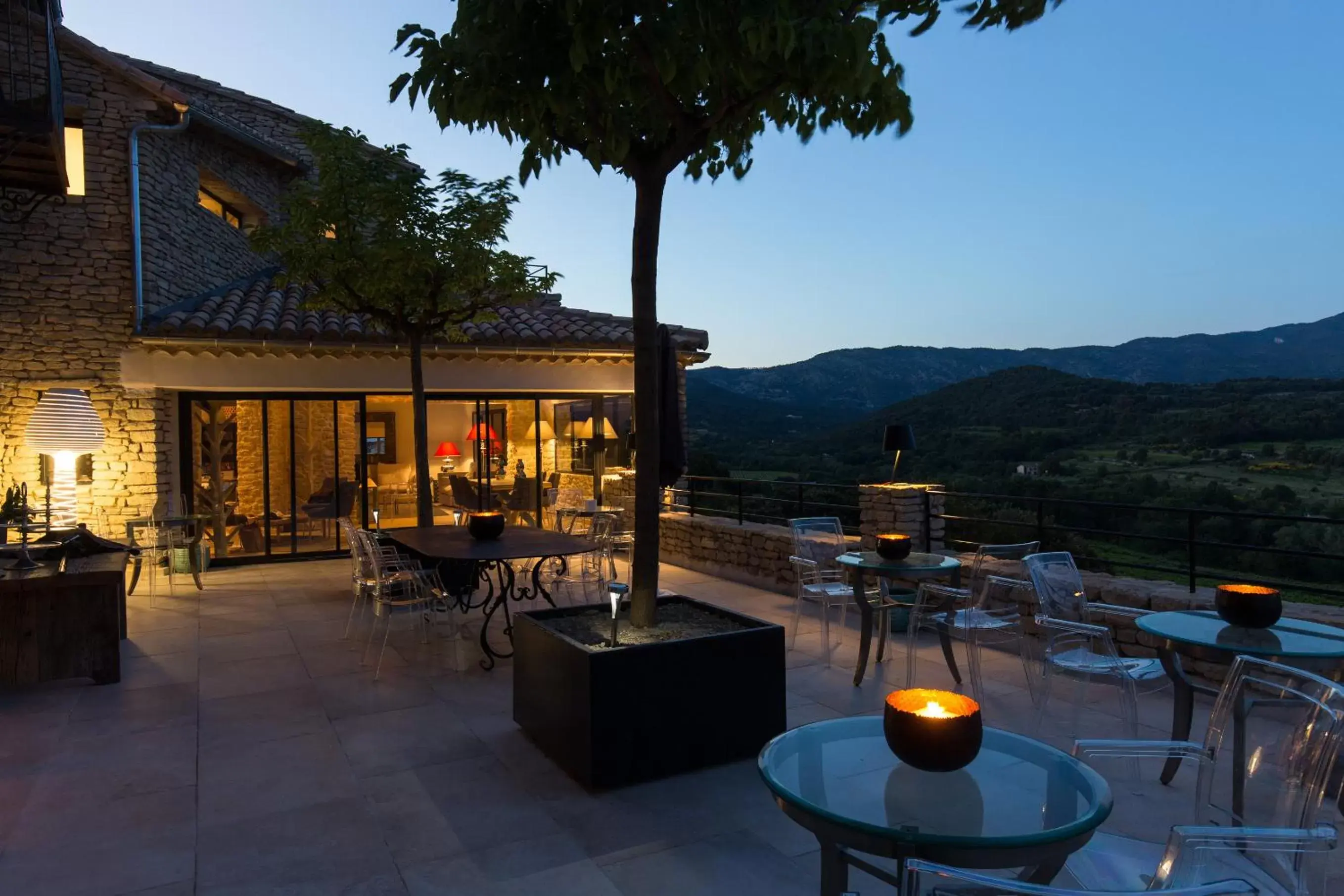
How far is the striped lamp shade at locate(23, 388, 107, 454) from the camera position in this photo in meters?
8.43

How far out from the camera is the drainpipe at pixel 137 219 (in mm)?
9273

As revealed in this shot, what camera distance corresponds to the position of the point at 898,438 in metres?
6.95

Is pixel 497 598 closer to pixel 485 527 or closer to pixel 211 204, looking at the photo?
pixel 485 527

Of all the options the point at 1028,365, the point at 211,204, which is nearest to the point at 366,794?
the point at 211,204

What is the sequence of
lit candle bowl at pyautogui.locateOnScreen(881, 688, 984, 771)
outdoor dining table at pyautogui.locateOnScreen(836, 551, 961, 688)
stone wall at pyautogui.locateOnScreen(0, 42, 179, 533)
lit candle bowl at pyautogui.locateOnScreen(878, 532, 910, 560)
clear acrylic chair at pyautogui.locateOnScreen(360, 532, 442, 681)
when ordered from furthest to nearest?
1. stone wall at pyautogui.locateOnScreen(0, 42, 179, 533)
2. clear acrylic chair at pyautogui.locateOnScreen(360, 532, 442, 681)
3. lit candle bowl at pyautogui.locateOnScreen(878, 532, 910, 560)
4. outdoor dining table at pyautogui.locateOnScreen(836, 551, 961, 688)
5. lit candle bowl at pyautogui.locateOnScreen(881, 688, 984, 771)

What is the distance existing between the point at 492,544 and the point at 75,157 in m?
7.51

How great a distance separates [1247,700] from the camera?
2545 millimetres

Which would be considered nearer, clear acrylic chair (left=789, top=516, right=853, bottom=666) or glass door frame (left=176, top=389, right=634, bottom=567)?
clear acrylic chair (left=789, top=516, right=853, bottom=666)

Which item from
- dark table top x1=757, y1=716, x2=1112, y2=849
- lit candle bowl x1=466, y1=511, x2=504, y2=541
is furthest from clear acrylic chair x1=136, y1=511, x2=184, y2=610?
dark table top x1=757, y1=716, x2=1112, y2=849

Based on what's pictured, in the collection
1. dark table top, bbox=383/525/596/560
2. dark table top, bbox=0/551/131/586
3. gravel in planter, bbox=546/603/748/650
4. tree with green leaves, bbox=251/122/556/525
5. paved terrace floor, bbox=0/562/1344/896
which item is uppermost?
tree with green leaves, bbox=251/122/556/525

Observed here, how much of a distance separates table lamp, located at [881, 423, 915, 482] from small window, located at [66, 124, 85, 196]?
9.05m

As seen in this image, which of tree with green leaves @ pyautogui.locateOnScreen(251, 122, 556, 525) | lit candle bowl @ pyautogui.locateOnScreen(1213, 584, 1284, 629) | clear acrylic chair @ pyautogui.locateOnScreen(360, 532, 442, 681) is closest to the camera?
lit candle bowl @ pyautogui.locateOnScreen(1213, 584, 1284, 629)

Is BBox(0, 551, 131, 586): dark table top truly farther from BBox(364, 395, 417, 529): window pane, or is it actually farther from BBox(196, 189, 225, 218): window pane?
BBox(196, 189, 225, 218): window pane

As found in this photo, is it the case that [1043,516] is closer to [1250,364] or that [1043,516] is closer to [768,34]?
[768,34]
